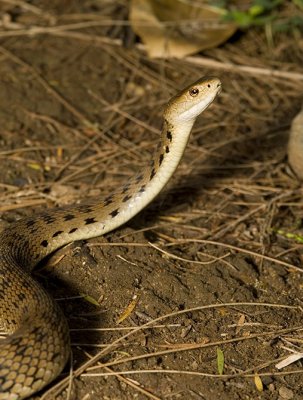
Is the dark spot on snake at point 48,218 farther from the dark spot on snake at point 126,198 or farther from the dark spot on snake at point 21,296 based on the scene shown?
the dark spot on snake at point 21,296

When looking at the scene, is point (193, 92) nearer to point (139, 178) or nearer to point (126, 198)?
point (139, 178)

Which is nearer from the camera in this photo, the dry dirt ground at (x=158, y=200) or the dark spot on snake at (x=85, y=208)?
the dry dirt ground at (x=158, y=200)

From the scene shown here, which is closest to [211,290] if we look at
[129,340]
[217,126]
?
[129,340]

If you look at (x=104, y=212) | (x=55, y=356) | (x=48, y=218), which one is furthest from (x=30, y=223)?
(x=55, y=356)

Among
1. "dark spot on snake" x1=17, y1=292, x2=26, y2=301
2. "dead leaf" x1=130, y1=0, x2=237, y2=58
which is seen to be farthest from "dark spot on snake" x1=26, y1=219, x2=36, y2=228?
"dead leaf" x1=130, y1=0, x2=237, y2=58

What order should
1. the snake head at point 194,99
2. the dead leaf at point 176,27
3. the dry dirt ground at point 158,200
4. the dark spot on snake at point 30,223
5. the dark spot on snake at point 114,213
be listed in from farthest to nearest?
the dead leaf at point 176,27 → the dark spot on snake at point 114,213 → the dark spot on snake at point 30,223 → the snake head at point 194,99 → the dry dirt ground at point 158,200

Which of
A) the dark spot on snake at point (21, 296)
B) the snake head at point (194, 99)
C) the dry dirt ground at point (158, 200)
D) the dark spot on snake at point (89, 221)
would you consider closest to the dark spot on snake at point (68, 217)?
the dark spot on snake at point (89, 221)
